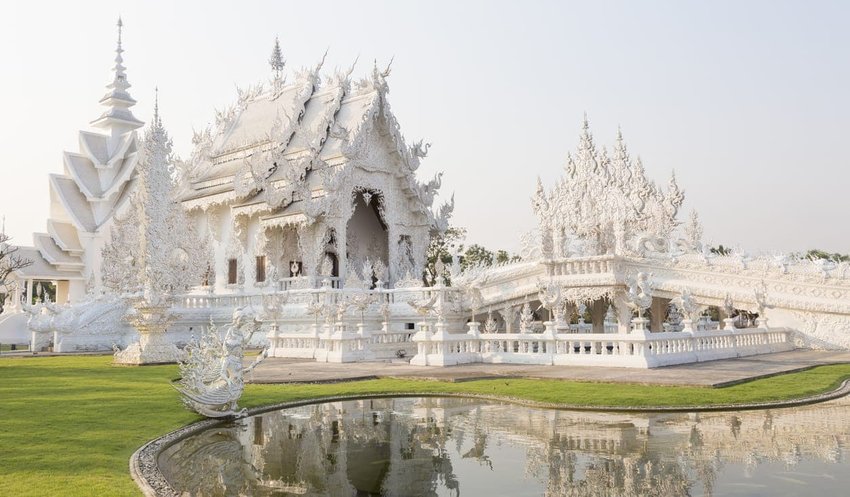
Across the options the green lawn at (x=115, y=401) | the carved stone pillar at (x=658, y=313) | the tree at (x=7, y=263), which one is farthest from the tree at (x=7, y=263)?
the carved stone pillar at (x=658, y=313)

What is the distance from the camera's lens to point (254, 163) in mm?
24375

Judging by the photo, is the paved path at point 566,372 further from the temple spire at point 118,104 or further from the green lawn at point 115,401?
the temple spire at point 118,104

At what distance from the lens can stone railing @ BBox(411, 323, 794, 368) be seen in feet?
41.4

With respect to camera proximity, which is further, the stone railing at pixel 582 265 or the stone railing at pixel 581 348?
the stone railing at pixel 582 265

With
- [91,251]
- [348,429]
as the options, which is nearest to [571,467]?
[348,429]

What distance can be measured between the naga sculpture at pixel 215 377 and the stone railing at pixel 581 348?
6.05 m

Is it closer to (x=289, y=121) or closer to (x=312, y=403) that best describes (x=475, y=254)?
(x=289, y=121)

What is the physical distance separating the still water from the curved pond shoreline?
13 cm

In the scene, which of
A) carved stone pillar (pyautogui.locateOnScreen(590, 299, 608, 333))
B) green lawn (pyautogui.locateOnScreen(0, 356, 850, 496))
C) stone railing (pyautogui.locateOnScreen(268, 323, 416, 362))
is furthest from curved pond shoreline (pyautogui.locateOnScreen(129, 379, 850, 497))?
carved stone pillar (pyautogui.locateOnScreen(590, 299, 608, 333))

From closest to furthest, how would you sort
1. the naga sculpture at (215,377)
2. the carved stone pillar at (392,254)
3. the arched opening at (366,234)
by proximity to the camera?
the naga sculpture at (215,377), the carved stone pillar at (392,254), the arched opening at (366,234)

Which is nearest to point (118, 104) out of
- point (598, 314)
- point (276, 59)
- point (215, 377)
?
point (276, 59)

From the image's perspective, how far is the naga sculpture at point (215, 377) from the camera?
7.76 metres

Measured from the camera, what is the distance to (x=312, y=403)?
928 centimetres

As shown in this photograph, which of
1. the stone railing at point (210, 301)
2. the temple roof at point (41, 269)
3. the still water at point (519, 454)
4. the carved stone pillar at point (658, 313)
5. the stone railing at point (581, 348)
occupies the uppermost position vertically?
the temple roof at point (41, 269)
